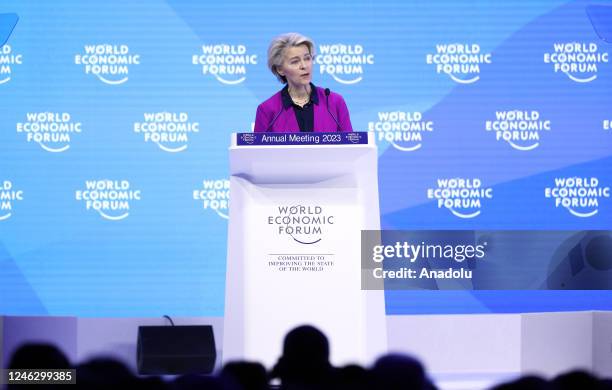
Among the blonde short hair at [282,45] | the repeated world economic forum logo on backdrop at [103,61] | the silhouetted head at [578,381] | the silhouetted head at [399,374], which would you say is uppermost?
the repeated world economic forum logo on backdrop at [103,61]

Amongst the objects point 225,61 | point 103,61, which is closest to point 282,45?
point 225,61

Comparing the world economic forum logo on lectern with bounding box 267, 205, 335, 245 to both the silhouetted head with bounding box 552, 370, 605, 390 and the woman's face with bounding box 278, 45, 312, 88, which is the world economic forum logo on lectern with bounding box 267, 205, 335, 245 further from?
the silhouetted head with bounding box 552, 370, 605, 390

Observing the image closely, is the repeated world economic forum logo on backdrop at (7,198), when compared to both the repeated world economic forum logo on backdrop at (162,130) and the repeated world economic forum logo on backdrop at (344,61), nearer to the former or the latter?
the repeated world economic forum logo on backdrop at (162,130)

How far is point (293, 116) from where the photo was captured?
14.4 feet

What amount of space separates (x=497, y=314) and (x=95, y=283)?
245 centimetres

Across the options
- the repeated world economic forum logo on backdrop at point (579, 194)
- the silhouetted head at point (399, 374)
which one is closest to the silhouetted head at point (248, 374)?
the silhouetted head at point (399, 374)

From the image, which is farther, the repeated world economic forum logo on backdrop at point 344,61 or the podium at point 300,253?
the repeated world economic forum logo on backdrop at point 344,61

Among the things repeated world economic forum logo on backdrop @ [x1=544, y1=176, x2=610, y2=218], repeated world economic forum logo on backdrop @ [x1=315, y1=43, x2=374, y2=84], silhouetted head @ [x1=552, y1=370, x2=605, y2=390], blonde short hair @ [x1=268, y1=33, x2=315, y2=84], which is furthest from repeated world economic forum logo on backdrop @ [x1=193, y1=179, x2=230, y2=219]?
silhouetted head @ [x1=552, y1=370, x2=605, y2=390]

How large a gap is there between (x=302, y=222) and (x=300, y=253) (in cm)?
12

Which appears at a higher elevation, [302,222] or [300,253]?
[302,222]

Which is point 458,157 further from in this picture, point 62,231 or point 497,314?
point 62,231

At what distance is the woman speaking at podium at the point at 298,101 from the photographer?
432cm

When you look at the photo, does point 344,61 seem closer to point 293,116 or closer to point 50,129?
point 293,116

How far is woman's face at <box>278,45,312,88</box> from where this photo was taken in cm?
430
